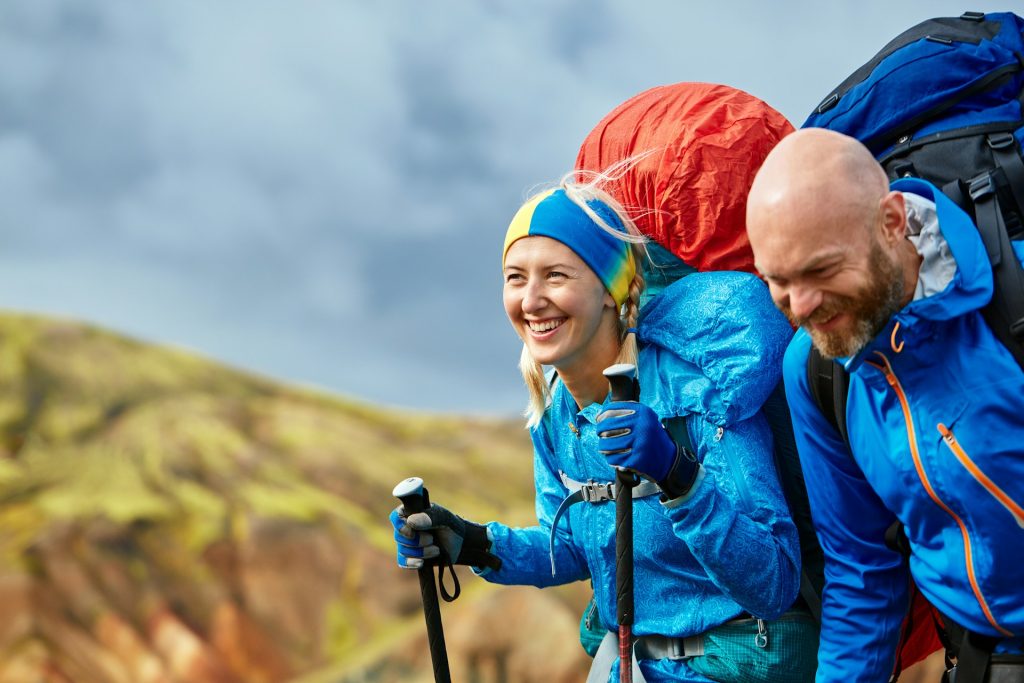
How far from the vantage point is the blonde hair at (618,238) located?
3.15 m

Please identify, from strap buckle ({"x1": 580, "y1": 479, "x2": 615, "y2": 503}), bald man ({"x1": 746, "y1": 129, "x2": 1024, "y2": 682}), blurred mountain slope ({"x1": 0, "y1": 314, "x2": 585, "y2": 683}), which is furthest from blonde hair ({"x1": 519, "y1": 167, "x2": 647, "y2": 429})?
blurred mountain slope ({"x1": 0, "y1": 314, "x2": 585, "y2": 683})

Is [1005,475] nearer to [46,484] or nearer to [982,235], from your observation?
[982,235]

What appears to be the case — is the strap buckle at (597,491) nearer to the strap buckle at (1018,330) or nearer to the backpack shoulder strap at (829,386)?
the backpack shoulder strap at (829,386)

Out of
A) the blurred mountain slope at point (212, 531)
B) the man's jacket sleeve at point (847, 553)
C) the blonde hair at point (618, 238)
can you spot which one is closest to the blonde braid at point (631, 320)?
the blonde hair at point (618, 238)

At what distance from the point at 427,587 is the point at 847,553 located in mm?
1376

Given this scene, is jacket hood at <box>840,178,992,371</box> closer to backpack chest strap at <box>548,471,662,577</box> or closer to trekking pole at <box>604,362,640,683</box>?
trekking pole at <box>604,362,640,683</box>

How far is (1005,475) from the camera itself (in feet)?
7.43

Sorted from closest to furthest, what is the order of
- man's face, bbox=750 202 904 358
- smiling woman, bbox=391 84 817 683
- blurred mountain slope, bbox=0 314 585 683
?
man's face, bbox=750 202 904 358 < smiling woman, bbox=391 84 817 683 < blurred mountain slope, bbox=0 314 585 683

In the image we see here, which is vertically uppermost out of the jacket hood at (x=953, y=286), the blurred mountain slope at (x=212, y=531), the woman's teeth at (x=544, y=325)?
the blurred mountain slope at (x=212, y=531)

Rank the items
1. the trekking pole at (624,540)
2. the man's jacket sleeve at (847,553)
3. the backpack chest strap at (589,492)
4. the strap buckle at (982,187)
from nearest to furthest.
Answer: the strap buckle at (982,187), the man's jacket sleeve at (847,553), the trekking pole at (624,540), the backpack chest strap at (589,492)

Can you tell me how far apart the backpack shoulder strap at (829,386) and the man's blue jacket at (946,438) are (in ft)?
0.06

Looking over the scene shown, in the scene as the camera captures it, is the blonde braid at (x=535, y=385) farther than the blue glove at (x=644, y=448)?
Yes

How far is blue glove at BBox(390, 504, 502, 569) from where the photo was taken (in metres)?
3.31

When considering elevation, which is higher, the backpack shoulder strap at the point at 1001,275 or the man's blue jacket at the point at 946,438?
the backpack shoulder strap at the point at 1001,275
